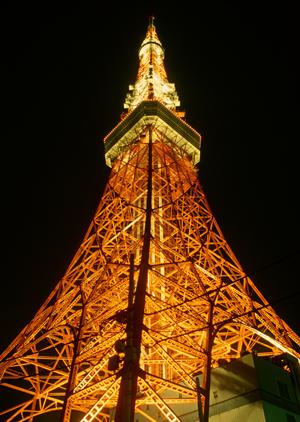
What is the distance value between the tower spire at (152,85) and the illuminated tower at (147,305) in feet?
0.29

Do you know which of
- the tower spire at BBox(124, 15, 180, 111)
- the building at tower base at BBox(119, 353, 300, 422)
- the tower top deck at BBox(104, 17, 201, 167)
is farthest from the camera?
the tower spire at BBox(124, 15, 180, 111)

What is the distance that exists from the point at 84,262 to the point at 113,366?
871cm

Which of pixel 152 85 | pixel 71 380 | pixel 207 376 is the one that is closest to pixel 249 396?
pixel 207 376

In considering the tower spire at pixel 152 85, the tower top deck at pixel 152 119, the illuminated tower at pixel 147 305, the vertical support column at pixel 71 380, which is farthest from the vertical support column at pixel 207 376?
the tower spire at pixel 152 85

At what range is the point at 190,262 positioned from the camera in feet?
51.3

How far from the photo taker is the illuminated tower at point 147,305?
1194 centimetres

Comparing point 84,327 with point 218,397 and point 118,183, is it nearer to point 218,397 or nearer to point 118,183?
point 218,397

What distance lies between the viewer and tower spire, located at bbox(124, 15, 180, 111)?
2594 centimetres

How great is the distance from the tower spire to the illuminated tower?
0.09 metres

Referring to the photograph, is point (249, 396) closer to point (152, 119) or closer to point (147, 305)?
point (147, 305)

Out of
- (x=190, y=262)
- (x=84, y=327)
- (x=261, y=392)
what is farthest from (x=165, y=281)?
(x=261, y=392)

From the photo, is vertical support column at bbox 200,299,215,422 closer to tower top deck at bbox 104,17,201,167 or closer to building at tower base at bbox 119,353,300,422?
building at tower base at bbox 119,353,300,422

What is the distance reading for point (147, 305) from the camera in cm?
1537

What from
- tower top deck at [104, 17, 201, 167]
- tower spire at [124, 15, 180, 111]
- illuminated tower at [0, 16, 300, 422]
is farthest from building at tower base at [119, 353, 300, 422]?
tower spire at [124, 15, 180, 111]
